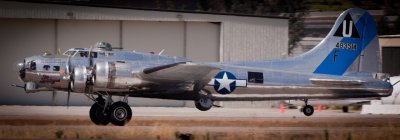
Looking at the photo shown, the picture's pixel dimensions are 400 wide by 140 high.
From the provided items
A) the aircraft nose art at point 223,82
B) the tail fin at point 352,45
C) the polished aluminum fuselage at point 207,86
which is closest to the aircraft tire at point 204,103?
the polished aluminum fuselage at point 207,86

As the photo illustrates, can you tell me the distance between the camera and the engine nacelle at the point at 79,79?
99.0 ft

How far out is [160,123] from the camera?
33.6 metres

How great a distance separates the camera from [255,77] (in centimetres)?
3306

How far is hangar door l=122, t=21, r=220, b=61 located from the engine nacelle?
20.8 metres

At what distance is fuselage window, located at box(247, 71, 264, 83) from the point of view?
33.0m

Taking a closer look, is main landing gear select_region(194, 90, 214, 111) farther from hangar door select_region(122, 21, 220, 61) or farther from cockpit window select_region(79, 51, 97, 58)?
hangar door select_region(122, 21, 220, 61)

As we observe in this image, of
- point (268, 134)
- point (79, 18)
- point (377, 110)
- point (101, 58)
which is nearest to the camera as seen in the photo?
point (268, 134)

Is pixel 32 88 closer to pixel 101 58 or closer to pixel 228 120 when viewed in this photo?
pixel 101 58

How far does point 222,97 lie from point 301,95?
10.5 feet

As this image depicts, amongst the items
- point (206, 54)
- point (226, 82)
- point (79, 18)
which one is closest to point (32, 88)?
point (226, 82)

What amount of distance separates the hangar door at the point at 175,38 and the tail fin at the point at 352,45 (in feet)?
57.4

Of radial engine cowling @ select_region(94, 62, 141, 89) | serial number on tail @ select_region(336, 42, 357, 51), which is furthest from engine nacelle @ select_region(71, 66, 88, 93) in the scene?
serial number on tail @ select_region(336, 42, 357, 51)

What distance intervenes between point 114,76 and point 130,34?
70.3ft

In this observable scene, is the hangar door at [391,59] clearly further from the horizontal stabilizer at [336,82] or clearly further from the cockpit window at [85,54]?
the cockpit window at [85,54]
